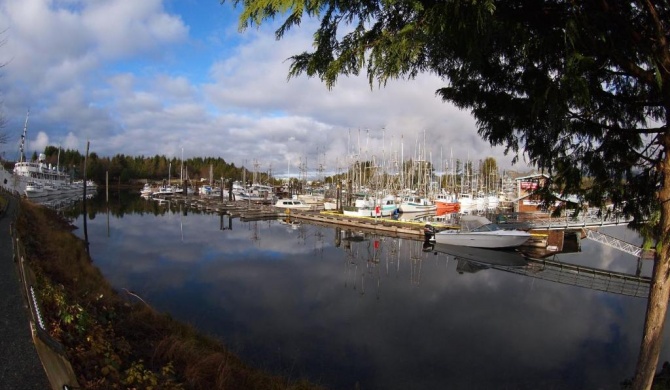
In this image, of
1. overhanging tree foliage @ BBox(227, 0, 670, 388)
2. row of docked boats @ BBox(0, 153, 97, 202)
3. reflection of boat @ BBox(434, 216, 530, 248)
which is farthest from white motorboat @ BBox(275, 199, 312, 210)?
overhanging tree foliage @ BBox(227, 0, 670, 388)

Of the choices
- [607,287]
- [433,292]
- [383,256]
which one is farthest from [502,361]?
[383,256]

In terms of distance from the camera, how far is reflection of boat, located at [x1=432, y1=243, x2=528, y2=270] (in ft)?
96.1

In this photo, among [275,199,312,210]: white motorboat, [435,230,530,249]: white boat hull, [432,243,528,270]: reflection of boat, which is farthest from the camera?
[275,199,312,210]: white motorboat

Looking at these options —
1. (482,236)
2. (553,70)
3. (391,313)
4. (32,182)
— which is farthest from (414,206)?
(32,182)

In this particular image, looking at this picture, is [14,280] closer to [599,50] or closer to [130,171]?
[599,50]

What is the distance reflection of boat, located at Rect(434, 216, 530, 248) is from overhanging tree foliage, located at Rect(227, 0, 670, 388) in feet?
92.1

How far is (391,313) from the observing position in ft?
58.9

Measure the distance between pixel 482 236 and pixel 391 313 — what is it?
1796 cm

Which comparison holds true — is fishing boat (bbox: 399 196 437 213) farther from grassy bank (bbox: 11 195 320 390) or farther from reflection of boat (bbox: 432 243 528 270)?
grassy bank (bbox: 11 195 320 390)

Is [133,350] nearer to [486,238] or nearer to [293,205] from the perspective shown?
[486,238]

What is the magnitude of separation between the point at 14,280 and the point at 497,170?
100539 mm

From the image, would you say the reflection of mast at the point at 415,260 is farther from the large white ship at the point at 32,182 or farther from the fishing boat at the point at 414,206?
the large white ship at the point at 32,182

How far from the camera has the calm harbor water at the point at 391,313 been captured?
1270 centimetres

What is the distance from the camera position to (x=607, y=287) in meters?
23.4
